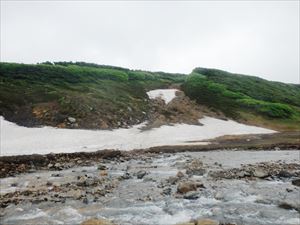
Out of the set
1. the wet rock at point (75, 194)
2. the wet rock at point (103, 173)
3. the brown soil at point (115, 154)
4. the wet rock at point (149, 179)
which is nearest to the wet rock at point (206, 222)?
the wet rock at point (75, 194)

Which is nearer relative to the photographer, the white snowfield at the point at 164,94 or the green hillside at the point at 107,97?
the green hillside at the point at 107,97

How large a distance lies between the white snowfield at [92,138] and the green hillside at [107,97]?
336 centimetres

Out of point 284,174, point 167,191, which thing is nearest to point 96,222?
point 167,191

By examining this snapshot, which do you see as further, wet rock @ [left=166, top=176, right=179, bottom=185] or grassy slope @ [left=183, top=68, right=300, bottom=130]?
grassy slope @ [left=183, top=68, right=300, bottom=130]

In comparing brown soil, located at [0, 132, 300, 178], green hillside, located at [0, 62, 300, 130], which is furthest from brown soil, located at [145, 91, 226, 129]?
brown soil, located at [0, 132, 300, 178]

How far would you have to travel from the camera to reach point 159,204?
19.0 meters

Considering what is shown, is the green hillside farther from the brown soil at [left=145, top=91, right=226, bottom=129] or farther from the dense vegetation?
the brown soil at [left=145, top=91, right=226, bottom=129]

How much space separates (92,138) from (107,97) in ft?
81.3

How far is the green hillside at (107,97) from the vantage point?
5447cm

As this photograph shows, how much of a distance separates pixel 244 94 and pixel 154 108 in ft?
106

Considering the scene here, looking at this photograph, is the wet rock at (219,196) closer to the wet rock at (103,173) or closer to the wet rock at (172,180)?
the wet rock at (172,180)

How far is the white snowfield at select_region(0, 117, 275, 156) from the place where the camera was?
40112mm

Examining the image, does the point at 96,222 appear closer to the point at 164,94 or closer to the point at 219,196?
the point at 219,196

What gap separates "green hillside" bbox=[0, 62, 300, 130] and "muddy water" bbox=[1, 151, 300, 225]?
88.8ft
